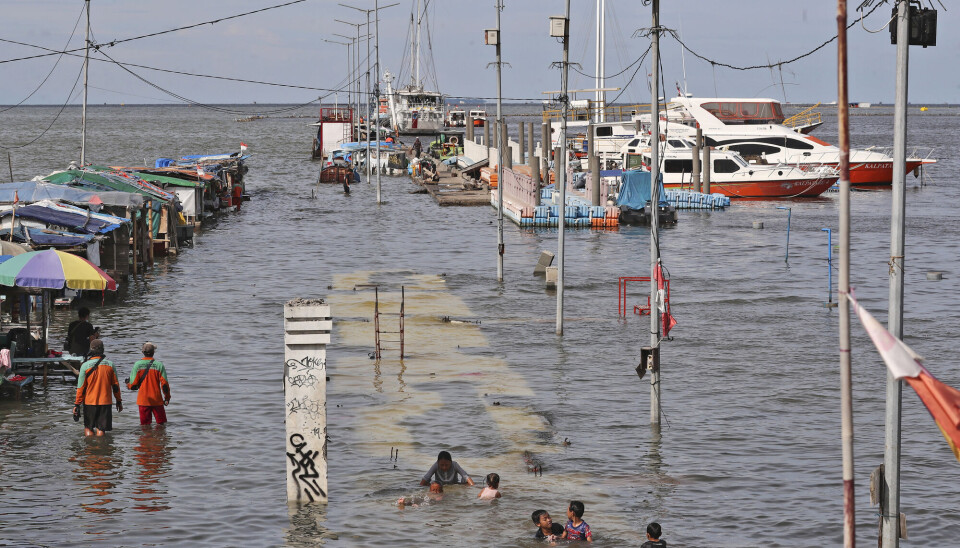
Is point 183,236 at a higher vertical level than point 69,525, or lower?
higher

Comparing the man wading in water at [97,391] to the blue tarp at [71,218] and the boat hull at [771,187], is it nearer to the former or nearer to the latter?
the blue tarp at [71,218]

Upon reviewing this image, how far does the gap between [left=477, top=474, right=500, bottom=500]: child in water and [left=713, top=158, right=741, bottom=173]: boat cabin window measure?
47.6 m

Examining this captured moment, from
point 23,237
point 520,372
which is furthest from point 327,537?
point 23,237

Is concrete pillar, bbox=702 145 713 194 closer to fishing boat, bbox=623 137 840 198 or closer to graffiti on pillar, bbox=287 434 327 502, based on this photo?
fishing boat, bbox=623 137 840 198

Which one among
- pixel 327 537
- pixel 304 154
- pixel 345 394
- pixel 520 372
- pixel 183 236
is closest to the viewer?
pixel 327 537

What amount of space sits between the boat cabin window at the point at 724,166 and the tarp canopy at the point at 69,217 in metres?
37.0

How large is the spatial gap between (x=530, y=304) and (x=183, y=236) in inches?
674

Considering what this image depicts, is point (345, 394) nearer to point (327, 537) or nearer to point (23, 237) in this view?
point (327, 537)

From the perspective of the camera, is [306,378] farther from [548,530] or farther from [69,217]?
[69,217]

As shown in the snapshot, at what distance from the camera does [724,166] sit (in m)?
59.7

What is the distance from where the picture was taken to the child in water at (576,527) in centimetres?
1266

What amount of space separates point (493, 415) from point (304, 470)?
4.90 metres

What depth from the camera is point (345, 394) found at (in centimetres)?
1941

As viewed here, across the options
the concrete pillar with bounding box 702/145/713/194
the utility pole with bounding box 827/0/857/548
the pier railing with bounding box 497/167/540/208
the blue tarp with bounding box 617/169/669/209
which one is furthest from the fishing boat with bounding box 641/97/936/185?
the utility pole with bounding box 827/0/857/548
